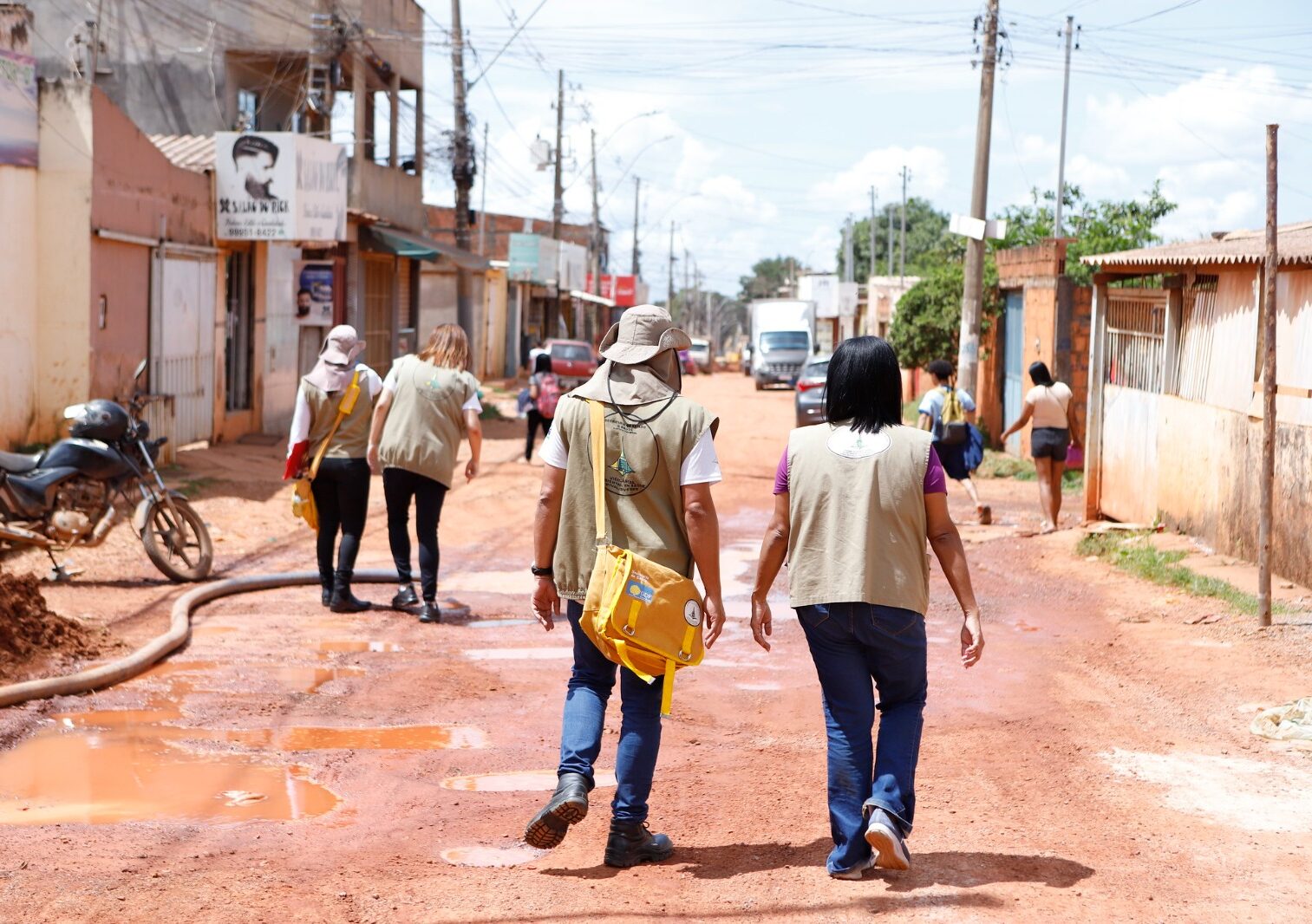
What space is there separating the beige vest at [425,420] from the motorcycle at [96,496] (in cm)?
227

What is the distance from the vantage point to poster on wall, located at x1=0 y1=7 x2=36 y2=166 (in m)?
14.0

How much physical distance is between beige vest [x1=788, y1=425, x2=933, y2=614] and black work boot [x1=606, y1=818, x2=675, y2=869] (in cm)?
89

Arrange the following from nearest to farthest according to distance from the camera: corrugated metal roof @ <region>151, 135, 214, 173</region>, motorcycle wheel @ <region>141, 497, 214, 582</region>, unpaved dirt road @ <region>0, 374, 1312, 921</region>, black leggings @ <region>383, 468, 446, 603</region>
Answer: unpaved dirt road @ <region>0, 374, 1312, 921</region>, black leggings @ <region>383, 468, 446, 603</region>, motorcycle wheel @ <region>141, 497, 214, 582</region>, corrugated metal roof @ <region>151, 135, 214, 173</region>

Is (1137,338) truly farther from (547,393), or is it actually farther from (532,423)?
(532,423)

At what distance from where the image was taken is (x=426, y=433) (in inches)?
346

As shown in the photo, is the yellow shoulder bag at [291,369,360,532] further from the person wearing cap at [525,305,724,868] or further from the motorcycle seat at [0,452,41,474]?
the person wearing cap at [525,305,724,868]

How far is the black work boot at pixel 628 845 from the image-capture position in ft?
15.3

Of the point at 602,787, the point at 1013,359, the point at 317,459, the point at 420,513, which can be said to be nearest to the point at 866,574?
the point at 602,787

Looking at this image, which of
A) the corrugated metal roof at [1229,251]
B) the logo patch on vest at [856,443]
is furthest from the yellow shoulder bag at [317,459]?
the corrugated metal roof at [1229,251]

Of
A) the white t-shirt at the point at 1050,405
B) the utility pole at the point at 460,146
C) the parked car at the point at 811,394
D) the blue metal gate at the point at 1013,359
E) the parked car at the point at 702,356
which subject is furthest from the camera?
the parked car at the point at 702,356

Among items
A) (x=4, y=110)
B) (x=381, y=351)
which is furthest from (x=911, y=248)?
(x=4, y=110)

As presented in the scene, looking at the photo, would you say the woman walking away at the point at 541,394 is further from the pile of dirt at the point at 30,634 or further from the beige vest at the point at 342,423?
the pile of dirt at the point at 30,634

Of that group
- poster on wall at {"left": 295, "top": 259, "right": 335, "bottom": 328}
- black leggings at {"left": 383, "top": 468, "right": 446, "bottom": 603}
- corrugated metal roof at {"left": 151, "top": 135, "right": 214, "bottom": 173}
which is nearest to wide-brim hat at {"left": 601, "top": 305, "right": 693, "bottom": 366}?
black leggings at {"left": 383, "top": 468, "right": 446, "bottom": 603}

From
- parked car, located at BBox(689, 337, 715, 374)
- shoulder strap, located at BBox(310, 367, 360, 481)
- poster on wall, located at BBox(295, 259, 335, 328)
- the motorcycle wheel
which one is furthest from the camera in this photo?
parked car, located at BBox(689, 337, 715, 374)
